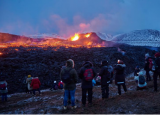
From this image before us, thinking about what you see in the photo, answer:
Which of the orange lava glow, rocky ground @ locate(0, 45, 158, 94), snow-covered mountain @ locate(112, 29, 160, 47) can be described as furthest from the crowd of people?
snow-covered mountain @ locate(112, 29, 160, 47)

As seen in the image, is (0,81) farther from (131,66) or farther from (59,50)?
(131,66)

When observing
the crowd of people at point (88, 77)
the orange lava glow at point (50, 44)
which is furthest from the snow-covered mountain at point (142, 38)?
the crowd of people at point (88, 77)

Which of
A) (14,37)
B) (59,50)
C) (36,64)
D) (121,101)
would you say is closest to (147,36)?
(59,50)

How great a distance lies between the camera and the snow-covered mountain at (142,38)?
36812 millimetres

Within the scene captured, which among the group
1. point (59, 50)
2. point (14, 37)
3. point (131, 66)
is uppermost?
point (14, 37)

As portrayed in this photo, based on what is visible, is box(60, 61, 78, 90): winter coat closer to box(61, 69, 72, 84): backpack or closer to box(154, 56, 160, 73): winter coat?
box(61, 69, 72, 84): backpack

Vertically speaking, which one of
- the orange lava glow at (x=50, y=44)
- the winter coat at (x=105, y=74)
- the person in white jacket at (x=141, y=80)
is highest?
the orange lava glow at (x=50, y=44)

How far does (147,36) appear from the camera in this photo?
124 feet

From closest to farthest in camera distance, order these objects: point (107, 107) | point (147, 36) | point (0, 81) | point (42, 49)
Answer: point (107, 107), point (0, 81), point (42, 49), point (147, 36)

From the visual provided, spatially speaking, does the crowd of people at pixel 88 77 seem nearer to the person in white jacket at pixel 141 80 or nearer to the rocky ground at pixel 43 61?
the person in white jacket at pixel 141 80

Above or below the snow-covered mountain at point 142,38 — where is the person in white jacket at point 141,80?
below

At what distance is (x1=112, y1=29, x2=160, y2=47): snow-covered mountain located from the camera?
36.8 metres

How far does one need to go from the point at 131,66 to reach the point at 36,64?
59.1 feet

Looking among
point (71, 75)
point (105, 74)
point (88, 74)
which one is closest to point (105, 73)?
point (105, 74)
